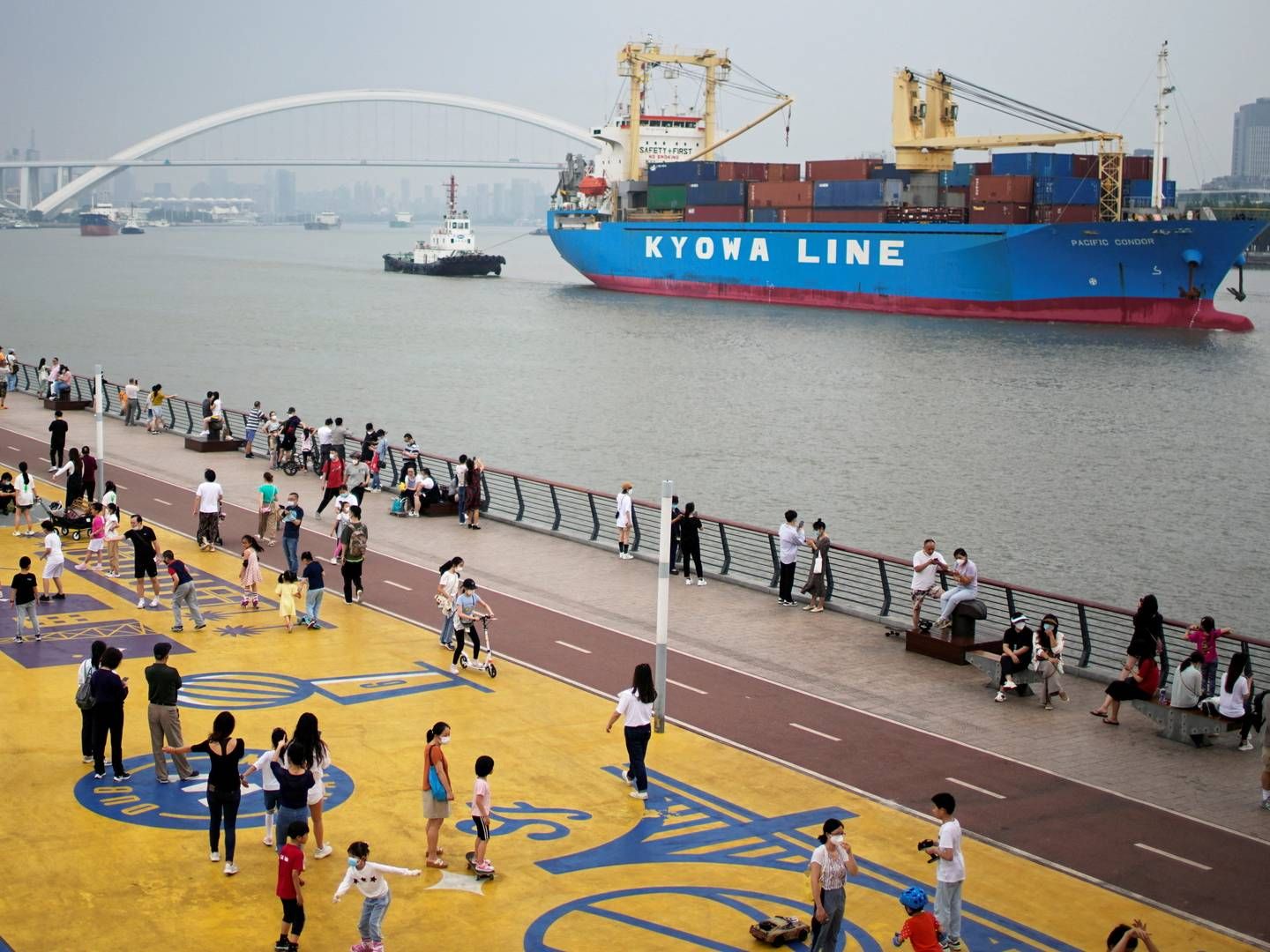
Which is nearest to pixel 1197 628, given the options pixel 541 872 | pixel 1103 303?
pixel 541 872

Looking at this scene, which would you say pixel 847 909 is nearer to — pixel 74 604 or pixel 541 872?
pixel 541 872

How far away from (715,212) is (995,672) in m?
88.9

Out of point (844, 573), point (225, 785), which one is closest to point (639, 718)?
point (225, 785)

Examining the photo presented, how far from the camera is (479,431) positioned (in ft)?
181

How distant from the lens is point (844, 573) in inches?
1209

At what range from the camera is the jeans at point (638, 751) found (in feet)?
47.3

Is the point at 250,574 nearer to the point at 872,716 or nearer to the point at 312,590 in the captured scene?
the point at 312,590

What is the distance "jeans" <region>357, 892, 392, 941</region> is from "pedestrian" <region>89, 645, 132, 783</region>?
4.52 metres

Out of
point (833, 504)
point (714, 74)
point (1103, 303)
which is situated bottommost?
point (833, 504)

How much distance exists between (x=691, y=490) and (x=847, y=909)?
30.6m

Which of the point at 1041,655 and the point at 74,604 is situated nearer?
the point at 1041,655

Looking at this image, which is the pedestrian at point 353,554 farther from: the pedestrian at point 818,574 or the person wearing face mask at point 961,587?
the person wearing face mask at point 961,587

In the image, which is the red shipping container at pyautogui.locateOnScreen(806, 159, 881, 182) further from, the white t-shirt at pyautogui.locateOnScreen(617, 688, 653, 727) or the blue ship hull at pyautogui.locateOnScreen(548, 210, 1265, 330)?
the white t-shirt at pyautogui.locateOnScreen(617, 688, 653, 727)

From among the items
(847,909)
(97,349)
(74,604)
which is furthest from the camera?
(97,349)
